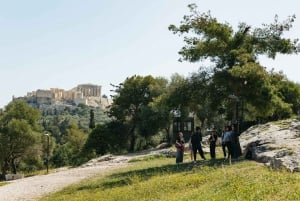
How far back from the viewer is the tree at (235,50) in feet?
79.6

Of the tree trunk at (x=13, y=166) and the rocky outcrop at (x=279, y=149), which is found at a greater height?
the rocky outcrop at (x=279, y=149)

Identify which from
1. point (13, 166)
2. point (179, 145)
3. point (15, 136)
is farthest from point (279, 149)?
point (13, 166)

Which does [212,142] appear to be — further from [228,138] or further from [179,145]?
[228,138]

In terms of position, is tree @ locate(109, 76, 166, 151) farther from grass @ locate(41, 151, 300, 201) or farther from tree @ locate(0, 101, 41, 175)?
grass @ locate(41, 151, 300, 201)

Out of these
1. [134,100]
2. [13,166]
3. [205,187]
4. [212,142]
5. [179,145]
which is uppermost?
[134,100]

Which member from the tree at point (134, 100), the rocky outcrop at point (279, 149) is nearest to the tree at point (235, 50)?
the rocky outcrop at point (279, 149)

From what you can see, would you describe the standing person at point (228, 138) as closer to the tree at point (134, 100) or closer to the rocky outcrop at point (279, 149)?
the rocky outcrop at point (279, 149)

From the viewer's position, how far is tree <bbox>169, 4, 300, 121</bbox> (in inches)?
955

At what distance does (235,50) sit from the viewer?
962 inches

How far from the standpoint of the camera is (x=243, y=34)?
25562 millimetres

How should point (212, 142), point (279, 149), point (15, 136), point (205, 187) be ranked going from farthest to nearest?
1. point (15, 136)
2. point (212, 142)
3. point (279, 149)
4. point (205, 187)

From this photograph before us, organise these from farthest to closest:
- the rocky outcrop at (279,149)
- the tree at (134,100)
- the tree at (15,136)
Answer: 1. the tree at (15,136)
2. the tree at (134,100)
3. the rocky outcrop at (279,149)

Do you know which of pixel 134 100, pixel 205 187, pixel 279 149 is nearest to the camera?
pixel 205 187

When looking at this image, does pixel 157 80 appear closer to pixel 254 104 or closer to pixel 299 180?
pixel 254 104
